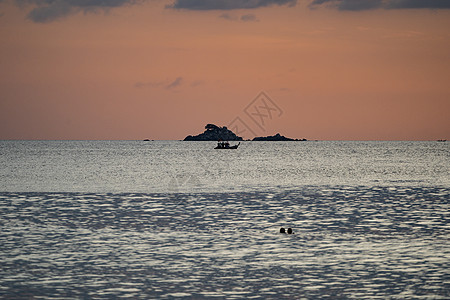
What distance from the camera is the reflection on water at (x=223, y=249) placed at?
21.8m

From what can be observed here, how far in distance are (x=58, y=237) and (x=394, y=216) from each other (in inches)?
864

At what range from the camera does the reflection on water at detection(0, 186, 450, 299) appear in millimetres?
21781

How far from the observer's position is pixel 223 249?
95.7 ft

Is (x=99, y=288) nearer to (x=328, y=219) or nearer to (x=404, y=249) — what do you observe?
(x=404, y=249)

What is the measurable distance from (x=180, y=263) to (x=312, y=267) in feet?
17.4

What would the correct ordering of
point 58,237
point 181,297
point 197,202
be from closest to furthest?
point 181,297 → point 58,237 → point 197,202

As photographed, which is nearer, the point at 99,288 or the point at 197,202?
the point at 99,288

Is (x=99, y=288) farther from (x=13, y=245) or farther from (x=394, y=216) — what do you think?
(x=394, y=216)

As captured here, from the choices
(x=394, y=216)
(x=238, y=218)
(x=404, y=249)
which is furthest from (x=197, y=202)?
(x=404, y=249)

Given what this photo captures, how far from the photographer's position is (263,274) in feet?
78.2

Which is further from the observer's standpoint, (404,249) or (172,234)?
(172,234)

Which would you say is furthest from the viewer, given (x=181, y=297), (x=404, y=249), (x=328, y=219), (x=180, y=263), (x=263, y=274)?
(x=328, y=219)

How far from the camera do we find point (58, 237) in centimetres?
3272

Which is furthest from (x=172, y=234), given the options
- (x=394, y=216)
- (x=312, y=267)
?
(x=394, y=216)
